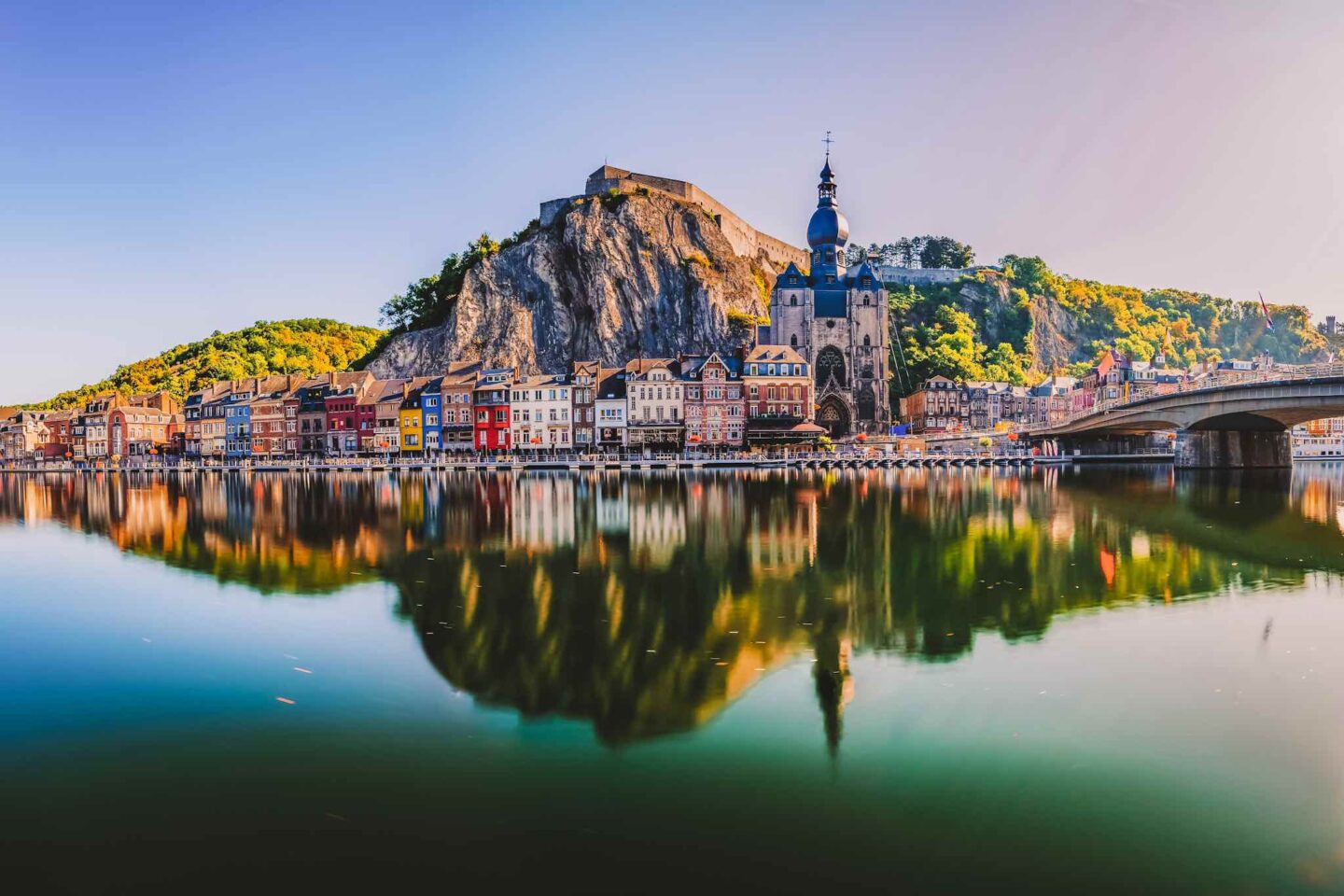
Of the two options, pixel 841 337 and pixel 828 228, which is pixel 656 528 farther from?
pixel 828 228

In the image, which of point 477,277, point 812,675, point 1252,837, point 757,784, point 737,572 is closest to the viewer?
point 1252,837

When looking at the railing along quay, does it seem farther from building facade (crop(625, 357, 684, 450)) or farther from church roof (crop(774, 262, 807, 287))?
church roof (crop(774, 262, 807, 287))

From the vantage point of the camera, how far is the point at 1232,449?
57.5 metres

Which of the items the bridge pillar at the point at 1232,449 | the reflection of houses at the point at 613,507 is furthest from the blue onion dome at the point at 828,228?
the reflection of houses at the point at 613,507

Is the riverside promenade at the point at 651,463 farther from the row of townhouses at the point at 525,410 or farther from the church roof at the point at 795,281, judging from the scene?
the church roof at the point at 795,281

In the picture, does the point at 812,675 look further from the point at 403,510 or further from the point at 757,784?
the point at 403,510

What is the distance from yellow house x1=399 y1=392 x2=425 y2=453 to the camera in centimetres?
7812

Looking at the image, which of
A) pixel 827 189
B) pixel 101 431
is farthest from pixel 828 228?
pixel 101 431

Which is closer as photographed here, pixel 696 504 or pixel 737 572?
pixel 737 572

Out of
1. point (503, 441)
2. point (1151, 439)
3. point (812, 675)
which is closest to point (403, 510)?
point (812, 675)

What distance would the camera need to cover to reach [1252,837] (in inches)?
280

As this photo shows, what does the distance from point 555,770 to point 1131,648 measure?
843cm

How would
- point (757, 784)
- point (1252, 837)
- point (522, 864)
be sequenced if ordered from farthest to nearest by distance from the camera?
point (757, 784) < point (1252, 837) < point (522, 864)

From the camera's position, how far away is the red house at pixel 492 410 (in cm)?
7494
